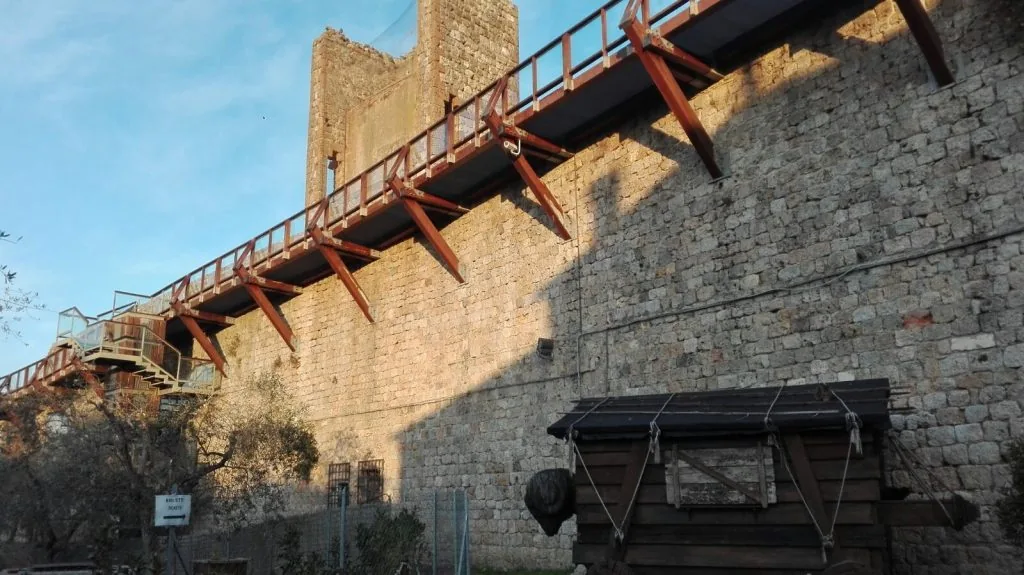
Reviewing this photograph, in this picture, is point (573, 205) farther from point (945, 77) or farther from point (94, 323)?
point (94, 323)

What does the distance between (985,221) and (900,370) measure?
2.07 meters

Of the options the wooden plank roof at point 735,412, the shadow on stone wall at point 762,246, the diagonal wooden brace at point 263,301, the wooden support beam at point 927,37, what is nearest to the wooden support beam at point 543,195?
the shadow on stone wall at point 762,246

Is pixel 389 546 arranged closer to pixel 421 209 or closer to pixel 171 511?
pixel 171 511

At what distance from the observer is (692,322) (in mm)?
12516

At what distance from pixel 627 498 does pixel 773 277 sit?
544 cm

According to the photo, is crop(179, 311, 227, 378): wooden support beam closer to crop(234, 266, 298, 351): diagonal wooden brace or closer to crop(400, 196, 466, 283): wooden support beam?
crop(234, 266, 298, 351): diagonal wooden brace

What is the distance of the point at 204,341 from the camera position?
2462 cm

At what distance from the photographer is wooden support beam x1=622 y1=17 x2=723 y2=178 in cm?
1191

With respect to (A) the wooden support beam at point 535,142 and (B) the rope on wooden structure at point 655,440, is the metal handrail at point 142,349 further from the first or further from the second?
(B) the rope on wooden structure at point 655,440

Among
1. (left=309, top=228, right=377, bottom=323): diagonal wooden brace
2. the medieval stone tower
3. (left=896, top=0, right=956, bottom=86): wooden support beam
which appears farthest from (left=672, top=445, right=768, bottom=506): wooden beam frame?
the medieval stone tower

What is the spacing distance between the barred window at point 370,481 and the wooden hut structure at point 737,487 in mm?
10871

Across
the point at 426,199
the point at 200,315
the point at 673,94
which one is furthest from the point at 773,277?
the point at 200,315

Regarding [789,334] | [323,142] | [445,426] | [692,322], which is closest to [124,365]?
[323,142]

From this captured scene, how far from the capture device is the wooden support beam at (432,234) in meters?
17.0
